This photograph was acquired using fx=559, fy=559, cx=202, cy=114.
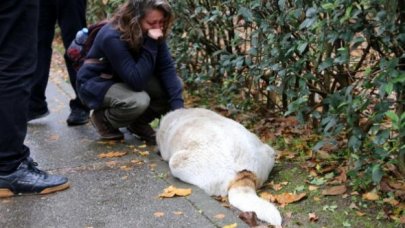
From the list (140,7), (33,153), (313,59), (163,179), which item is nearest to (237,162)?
(163,179)

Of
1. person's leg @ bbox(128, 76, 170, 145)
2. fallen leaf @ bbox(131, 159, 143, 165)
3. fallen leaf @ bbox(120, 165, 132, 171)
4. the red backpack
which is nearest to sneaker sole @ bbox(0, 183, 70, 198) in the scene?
fallen leaf @ bbox(120, 165, 132, 171)

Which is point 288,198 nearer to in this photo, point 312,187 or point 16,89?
point 312,187

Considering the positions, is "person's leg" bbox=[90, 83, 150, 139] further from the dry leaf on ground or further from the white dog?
the dry leaf on ground

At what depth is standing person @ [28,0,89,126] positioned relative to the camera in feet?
16.4

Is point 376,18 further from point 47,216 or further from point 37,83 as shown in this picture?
point 37,83

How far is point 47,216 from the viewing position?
318 cm

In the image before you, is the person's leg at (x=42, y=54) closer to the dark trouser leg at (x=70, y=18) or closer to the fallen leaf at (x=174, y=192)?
the dark trouser leg at (x=70, y=18)

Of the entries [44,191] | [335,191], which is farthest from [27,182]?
[335,191]

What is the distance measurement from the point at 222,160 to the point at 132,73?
3.89 ft

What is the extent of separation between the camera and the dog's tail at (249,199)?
301 centimetres

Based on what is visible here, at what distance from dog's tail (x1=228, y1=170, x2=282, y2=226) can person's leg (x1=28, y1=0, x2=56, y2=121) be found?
2424mm

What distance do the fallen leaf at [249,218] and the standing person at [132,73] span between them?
63.2 inches

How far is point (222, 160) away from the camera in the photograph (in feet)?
11.3

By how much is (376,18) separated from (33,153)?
113 inches
